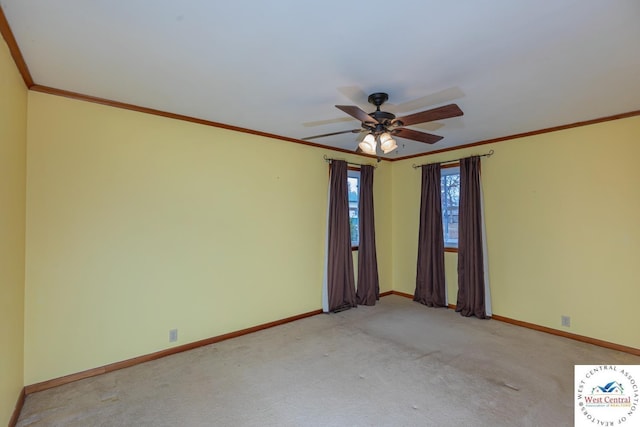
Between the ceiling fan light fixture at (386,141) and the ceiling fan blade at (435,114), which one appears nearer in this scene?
the ceiling fan blade at (435,114)

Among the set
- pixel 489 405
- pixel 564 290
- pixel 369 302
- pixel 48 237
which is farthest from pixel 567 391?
pixel 48 237

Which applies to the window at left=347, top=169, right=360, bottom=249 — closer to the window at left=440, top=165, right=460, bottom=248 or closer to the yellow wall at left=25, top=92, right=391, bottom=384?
the yellow wall at left=25, top=92, right=391, bottom=384

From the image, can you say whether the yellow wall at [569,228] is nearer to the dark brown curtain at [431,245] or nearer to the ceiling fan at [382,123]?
the dark brown curtain at [431,245]

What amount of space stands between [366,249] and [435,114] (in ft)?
9.58

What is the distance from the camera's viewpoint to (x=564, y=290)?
3701mm

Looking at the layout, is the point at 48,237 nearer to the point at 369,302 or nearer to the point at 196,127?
the point at 196,127

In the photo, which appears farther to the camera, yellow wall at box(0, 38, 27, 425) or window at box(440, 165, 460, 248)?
window at box(440, 165, 460, 248)

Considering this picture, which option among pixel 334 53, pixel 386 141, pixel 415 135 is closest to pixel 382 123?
pixel 386 141

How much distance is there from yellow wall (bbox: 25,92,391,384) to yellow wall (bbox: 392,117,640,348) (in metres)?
2.78

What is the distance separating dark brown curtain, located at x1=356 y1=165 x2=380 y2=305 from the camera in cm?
489

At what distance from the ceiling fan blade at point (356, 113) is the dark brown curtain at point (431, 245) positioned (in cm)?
268

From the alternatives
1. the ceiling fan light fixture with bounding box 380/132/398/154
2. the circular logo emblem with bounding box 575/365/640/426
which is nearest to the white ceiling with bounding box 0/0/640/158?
the ceiling fan light fixture with bounding box 380/132/398/154

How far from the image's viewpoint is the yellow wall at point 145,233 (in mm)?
2604

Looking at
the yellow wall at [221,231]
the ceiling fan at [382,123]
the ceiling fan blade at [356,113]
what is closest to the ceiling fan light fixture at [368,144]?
the ceiling fan at [382,123]
